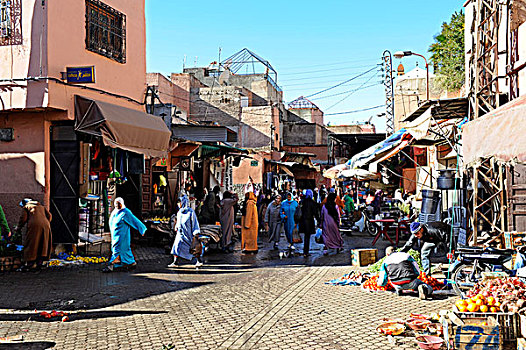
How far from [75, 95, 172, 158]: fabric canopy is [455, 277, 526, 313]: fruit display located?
911cm

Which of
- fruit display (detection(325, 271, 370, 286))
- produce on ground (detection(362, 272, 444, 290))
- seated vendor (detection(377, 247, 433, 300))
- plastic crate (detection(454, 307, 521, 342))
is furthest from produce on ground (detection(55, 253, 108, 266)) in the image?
plastic crate (detection(454, 307, 521, 342))

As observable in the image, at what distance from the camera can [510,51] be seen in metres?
12.9

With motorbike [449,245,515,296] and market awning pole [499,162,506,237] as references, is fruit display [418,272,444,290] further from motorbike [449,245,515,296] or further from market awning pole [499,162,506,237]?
market awning pole [499,162,506,237]

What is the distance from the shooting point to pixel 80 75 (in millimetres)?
Result: 12719

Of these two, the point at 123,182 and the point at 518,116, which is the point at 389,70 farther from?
the point at 518,116

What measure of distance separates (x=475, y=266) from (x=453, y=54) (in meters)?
21.1

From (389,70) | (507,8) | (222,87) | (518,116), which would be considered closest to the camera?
(518,116)

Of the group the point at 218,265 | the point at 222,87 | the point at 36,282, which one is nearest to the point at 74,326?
the point at 36,282

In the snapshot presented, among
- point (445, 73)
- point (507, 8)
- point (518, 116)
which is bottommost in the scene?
point (518, 116)

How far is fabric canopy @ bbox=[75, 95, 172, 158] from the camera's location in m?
13.0

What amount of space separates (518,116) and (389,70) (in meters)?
25.3

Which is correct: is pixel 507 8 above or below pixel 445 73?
below

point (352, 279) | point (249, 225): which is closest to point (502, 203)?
point (352, 279)

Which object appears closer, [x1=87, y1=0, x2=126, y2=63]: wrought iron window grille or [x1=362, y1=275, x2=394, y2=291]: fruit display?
[x1=362, y1=275, x2=394, y2=291]: fruit display
